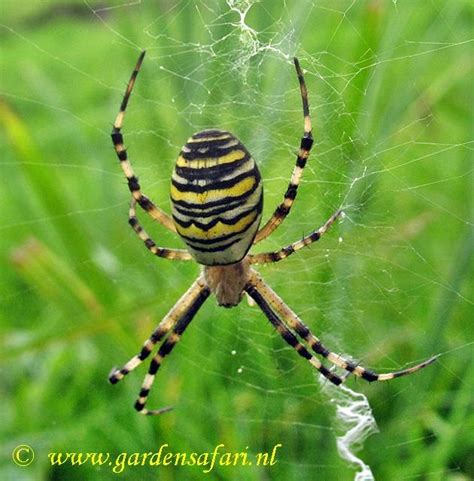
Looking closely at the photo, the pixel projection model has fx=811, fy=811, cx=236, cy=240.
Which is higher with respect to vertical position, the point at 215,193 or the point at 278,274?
the point at 215,193

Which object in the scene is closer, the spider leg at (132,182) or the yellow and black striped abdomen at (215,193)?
the yellow and black striped abdomen at (215,193)

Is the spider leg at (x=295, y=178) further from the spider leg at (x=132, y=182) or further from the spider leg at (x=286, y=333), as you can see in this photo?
the spider leg at (x=286, y=333)

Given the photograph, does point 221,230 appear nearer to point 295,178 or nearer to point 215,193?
point 215,193

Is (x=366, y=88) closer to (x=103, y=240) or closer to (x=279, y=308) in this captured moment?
(x=279, y=308)

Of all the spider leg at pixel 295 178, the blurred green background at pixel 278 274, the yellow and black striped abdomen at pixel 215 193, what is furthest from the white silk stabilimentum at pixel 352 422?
the yellow and black striped abdomen at pixel 215 193

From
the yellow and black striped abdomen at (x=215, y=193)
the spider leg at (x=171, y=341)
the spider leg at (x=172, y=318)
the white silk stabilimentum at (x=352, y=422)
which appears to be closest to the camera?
the yellow and black striped abdomen at (x=215, y=193)

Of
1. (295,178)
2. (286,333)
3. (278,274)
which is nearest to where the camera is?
(295,178)

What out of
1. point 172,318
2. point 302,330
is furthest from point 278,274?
point 172,318
